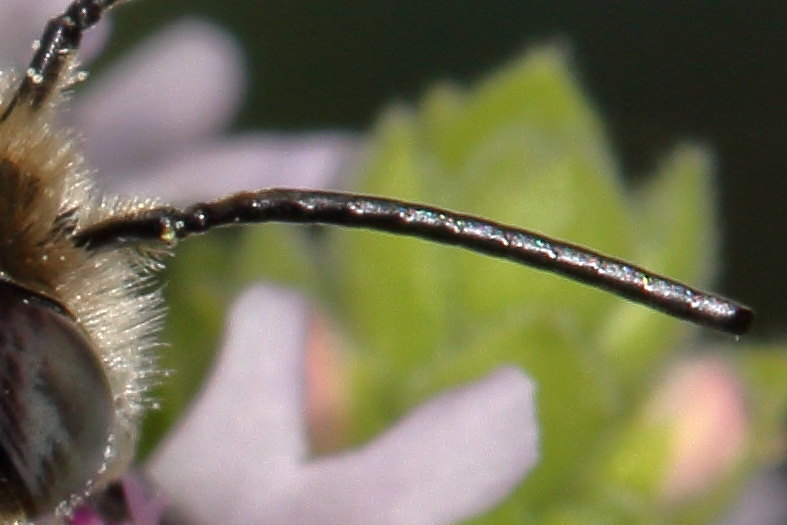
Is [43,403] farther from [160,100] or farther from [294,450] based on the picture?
[160,100]

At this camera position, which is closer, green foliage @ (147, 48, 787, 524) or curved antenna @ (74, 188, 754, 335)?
curved antenna @ (74, 188, 754, 335)

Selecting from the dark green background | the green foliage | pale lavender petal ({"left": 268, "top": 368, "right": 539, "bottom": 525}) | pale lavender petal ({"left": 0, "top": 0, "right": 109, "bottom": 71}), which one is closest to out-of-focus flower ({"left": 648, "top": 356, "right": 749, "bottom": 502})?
the green foliage

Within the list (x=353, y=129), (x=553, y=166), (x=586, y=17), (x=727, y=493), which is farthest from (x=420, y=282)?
(x=586, y=17)

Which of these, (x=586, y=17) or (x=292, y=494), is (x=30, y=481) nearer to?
(x=292, y=494)

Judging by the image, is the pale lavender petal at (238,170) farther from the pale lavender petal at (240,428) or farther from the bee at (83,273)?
the bee at (83,273)

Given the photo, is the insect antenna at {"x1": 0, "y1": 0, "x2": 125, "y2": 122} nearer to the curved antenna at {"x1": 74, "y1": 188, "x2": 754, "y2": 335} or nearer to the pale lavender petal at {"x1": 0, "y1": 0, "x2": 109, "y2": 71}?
the curved antenna at {"x1": 74, "y1": 188, "x2": 754, "y2": 335}
